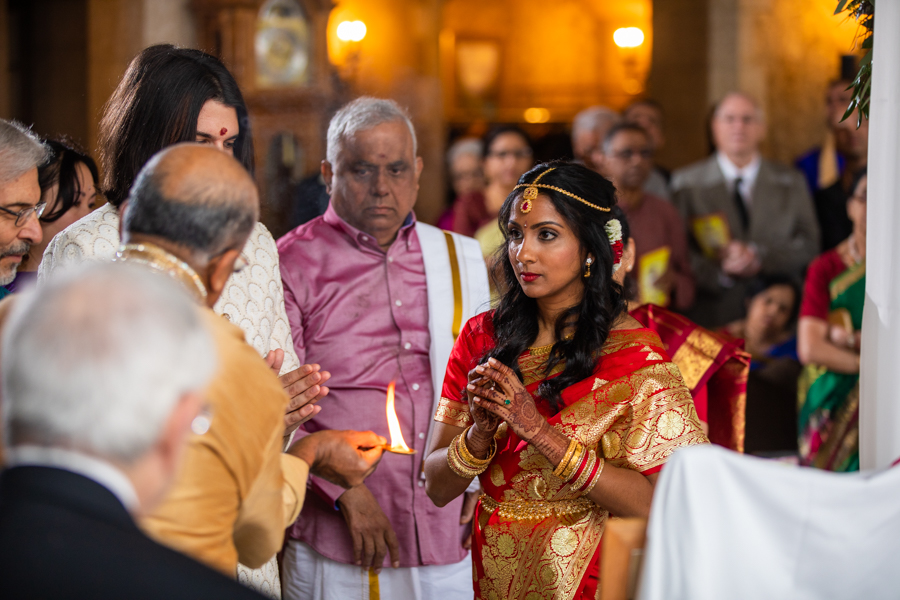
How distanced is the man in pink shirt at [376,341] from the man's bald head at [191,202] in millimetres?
1374

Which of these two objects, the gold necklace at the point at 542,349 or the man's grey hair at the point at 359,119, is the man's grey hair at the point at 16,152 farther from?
the gold necklace at the point at 542,349

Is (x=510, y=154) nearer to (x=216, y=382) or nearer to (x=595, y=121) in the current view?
(x=595, y=121)

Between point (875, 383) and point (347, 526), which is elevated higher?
point (875, 383)

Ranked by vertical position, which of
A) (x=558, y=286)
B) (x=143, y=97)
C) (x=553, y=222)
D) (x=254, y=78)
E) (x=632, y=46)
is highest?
(x=632, y=46)

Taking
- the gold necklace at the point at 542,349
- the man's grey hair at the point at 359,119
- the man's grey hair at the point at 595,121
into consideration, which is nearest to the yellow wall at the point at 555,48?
the man's grey hair at the point at 595,121

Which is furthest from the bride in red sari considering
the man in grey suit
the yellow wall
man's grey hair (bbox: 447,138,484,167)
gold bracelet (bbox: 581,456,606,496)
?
the yellow wall

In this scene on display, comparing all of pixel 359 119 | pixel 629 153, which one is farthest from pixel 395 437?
pixel 629 153

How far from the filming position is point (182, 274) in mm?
1383

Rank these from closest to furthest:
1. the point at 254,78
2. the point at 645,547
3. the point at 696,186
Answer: the point at 645,547 → the point at 696,186 → the point at 254,78

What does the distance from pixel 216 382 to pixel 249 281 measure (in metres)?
1.04

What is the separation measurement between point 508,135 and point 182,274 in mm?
4314

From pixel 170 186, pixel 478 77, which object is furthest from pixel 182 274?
pixel 478 77

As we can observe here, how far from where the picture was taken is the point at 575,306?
7.64 ft

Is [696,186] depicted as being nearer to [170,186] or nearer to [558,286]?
[558,286]
